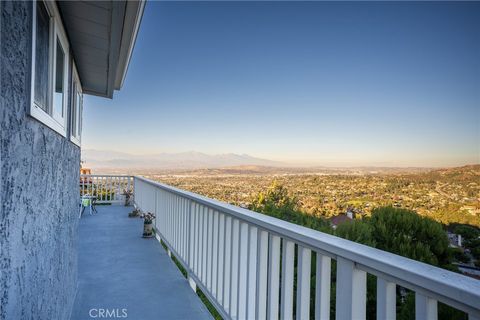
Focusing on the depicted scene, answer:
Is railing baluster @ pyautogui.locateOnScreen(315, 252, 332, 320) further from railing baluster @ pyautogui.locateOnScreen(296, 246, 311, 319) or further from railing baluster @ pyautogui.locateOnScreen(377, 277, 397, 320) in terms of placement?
railing baluster @ pyautogui.locateOnScreen(377, 277, 397, 320)

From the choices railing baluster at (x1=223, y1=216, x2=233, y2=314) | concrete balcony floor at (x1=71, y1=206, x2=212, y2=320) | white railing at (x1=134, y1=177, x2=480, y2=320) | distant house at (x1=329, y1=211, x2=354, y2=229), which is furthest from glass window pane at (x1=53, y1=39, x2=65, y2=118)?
distant house at (x1=329, y1=211, x2=354, y2=229)

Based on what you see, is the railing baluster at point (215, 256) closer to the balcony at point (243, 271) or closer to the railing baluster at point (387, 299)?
the balcony at point (243, 271)

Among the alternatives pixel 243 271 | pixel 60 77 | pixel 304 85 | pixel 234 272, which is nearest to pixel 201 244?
pixel 234 272

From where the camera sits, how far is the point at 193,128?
948 inches

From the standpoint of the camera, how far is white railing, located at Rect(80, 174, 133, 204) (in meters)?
10.0

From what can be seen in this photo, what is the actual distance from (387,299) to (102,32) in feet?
9.10

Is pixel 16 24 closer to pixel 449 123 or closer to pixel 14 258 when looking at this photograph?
pixel 14 258

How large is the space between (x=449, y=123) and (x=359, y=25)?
500cm

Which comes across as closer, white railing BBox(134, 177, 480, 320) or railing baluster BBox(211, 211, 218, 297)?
white railing BBox(134, 177, 480, 320)

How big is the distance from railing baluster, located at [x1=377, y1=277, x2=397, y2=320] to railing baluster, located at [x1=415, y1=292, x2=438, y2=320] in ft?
0.36

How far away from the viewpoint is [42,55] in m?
1.70

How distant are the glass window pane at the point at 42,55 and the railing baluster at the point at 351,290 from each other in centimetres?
166

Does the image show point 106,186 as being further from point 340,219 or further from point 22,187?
point 22,187

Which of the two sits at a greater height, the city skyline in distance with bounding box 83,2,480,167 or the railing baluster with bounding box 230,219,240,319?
the city skyline in distance with bounding box 83,2,480,167
